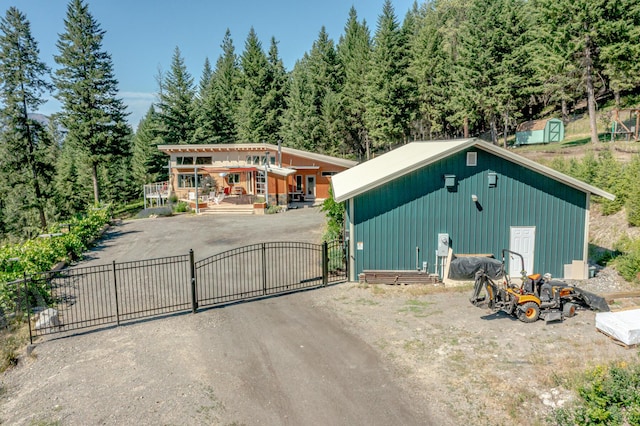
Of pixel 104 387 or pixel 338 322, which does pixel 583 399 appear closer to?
pixel 338 322

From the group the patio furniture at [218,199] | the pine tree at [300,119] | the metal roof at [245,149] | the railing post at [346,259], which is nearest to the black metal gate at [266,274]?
the railing post at [346,259]

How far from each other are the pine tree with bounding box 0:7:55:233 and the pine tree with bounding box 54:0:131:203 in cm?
598

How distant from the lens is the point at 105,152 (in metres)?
38.3

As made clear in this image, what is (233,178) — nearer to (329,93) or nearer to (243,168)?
(243,168)

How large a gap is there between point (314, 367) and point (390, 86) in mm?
37904

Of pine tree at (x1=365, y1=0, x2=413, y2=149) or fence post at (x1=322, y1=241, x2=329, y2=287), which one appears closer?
fence post at (x1=322, y1=241, x2=329, y2=287)

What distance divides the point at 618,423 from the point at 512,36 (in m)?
38.1

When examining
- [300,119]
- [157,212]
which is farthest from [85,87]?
[300,119]

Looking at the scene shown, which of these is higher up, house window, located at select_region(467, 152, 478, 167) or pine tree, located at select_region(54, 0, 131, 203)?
pine tree, located at select_region(54, 0, 131, 203)

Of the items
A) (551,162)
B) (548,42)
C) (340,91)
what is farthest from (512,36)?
(340,91)

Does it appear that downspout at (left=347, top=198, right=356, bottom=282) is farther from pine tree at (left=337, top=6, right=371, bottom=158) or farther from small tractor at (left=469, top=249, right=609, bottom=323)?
pine tree at (left=337, top=6, right=371, bottom=158)

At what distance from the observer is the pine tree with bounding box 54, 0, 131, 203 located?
37188 millimetres

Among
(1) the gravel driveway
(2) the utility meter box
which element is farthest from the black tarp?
(1) the gravel driveway

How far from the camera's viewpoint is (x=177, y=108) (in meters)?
49.7
